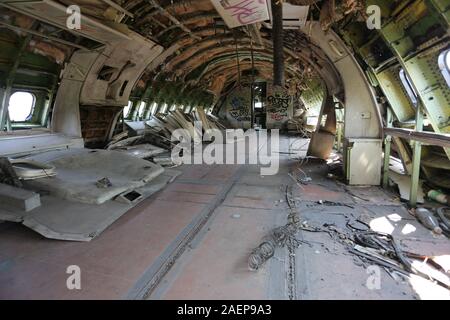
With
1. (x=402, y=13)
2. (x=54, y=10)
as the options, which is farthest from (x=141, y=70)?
(x=402, y=13)

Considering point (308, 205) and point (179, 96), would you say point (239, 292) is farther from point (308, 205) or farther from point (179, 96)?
point (179, 96)

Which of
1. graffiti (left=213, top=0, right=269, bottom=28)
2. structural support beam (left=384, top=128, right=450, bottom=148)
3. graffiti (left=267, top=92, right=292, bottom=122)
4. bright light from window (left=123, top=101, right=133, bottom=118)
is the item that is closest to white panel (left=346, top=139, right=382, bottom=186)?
structural support beam (left=384, top=128, right=450, bottom=148)

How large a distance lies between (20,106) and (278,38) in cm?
555

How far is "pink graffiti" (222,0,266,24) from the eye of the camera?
348 centimetres

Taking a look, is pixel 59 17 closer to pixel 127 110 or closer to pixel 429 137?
pixel 429 137

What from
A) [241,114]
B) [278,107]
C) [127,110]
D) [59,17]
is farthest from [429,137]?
[241,114]

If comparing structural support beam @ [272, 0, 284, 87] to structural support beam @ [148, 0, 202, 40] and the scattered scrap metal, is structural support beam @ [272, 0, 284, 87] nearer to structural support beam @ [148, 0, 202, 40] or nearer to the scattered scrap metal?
the scattered scrap metal

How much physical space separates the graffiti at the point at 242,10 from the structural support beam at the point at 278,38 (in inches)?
8.4

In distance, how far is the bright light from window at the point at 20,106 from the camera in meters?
5.43

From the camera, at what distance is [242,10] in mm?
3754

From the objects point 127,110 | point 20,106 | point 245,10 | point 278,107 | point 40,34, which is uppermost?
point 245,10

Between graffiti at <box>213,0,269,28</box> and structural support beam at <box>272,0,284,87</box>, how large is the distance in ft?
0.70

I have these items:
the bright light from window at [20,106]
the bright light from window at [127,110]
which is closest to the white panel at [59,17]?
the bright light from window at [20,106]
